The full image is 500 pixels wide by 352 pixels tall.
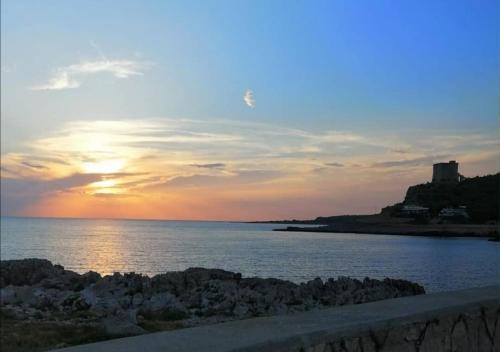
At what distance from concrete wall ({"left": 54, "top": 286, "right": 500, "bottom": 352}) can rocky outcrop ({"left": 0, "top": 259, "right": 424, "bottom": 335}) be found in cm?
890

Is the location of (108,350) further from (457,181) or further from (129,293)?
(457,181)

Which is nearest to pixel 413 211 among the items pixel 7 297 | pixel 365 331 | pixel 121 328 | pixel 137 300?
pixel 137 300

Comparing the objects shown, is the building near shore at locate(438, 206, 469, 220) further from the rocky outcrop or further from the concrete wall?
the concrete wall

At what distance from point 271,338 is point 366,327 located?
808 mm

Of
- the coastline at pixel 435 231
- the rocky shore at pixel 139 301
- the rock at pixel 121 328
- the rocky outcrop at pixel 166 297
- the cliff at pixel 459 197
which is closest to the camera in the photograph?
the rock at pixel 121 328

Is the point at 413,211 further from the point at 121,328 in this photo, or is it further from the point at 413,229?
the point at 121,328

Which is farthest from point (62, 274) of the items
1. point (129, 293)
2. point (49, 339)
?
point (49, 339)

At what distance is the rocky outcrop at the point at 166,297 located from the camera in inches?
695

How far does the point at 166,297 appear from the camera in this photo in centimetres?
2066

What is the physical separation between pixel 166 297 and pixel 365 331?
17609 mm

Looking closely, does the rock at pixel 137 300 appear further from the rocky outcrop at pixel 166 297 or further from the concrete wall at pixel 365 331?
the concrete wall at pixel 365 331

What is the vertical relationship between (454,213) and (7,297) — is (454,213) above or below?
above

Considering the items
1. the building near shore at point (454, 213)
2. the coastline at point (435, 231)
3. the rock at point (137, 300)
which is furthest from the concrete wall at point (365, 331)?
the building near shore at point (454, 213)

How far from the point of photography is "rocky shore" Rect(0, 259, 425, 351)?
13320mm
